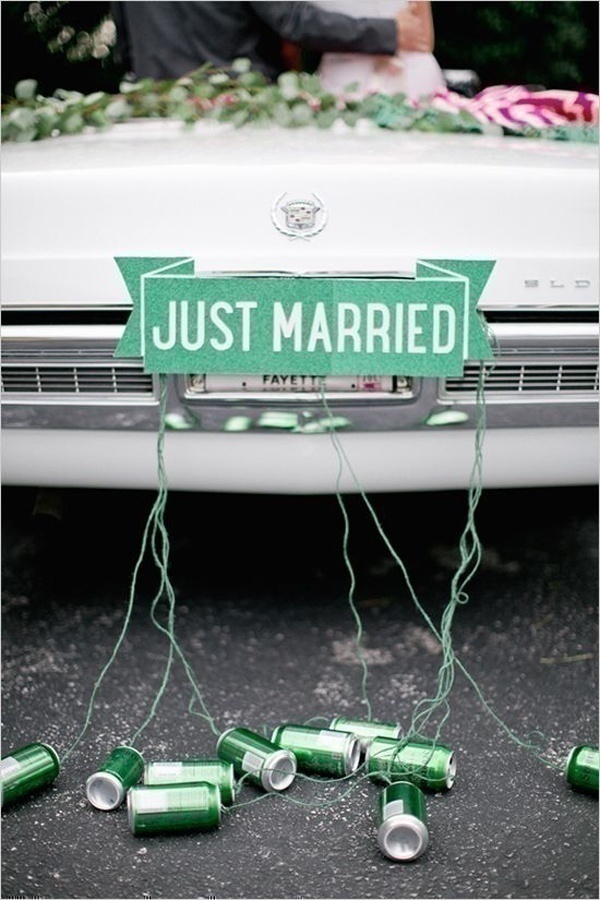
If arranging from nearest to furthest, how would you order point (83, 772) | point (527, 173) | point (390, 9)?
point (83, 772) < point (527, 173) < point (390, 9)

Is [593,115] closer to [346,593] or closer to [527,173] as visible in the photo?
[527,173]

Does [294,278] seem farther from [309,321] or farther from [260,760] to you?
[260,760]

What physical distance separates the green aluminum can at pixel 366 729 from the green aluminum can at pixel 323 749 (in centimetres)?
4

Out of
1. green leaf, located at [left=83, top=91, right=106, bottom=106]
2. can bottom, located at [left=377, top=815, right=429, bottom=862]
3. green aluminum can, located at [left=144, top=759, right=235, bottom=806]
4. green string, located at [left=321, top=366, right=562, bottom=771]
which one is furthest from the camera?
green leaf, located at [left=83, top=91, right=106, bottom=106]

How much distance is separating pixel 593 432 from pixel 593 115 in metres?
1.28

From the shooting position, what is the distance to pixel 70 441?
2.34m

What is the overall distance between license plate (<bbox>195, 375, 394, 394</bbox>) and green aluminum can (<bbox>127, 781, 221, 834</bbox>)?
79 cm

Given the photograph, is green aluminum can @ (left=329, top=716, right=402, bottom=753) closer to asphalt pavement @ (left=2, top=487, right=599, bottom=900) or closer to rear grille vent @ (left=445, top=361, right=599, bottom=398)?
asphalt pavement @ (left=2, top=487, right=599, bottom=900)

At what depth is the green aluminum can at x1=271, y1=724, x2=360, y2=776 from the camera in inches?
81.4

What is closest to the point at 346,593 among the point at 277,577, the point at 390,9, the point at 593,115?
the point at 277,577

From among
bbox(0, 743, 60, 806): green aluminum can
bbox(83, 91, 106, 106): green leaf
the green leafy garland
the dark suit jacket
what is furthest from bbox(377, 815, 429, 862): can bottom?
the dark suit jacket

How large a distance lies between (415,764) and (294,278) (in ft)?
3.12

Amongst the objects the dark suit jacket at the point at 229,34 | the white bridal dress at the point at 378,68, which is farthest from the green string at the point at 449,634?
the dark suit jacket at the point at 229,34

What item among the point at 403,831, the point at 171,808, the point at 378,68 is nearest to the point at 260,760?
the point at 171,808
